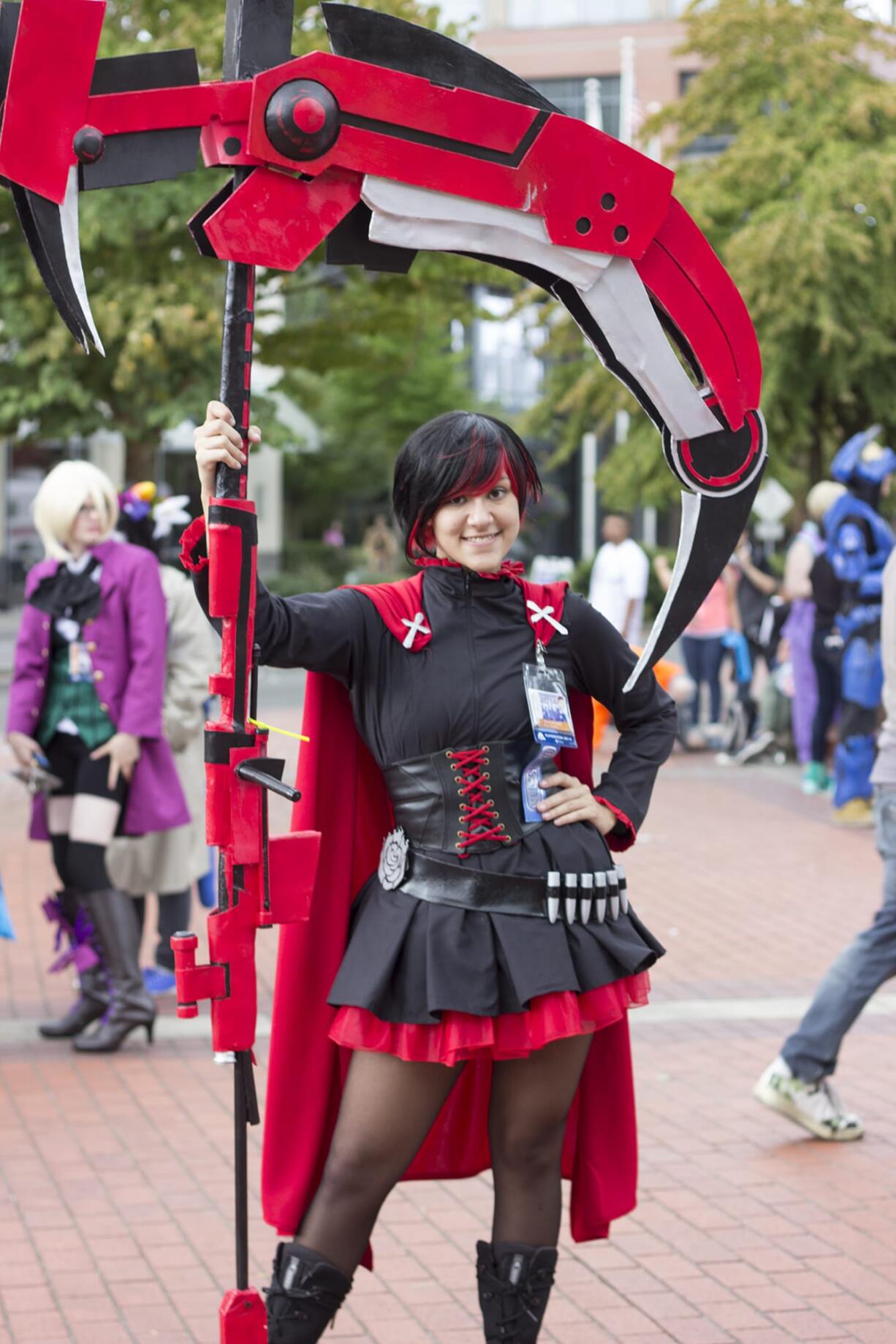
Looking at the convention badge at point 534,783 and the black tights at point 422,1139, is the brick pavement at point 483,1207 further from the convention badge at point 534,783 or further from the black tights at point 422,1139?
the convention badge at point 534,783

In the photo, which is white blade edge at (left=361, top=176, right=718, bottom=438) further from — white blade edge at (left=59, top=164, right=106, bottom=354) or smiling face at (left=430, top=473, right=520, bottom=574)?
white blade edge at (left=59, top=164, right=106, bottom=354)

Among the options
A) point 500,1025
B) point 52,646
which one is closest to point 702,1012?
point 52,646

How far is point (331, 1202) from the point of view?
303cm

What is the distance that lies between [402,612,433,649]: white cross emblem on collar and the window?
46154 millimetres

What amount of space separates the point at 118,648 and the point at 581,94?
148 ft

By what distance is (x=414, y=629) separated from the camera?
3117 millimetres

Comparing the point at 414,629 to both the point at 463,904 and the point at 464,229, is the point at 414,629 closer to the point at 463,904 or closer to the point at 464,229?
the point at 463,904

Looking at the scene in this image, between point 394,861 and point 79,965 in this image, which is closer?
point 394,861

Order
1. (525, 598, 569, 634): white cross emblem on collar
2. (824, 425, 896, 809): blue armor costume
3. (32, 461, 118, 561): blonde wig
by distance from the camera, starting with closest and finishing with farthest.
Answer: (525, 598, 569, 634): white cross emblem on collar
(32, 461, 118, 561): blonde wig
(824, 425, 896, 809): blue armor costume

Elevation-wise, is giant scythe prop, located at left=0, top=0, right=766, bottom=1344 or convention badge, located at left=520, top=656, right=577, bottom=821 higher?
giant scythe prop, located at left=0, top=0, right=766, bottom=1344

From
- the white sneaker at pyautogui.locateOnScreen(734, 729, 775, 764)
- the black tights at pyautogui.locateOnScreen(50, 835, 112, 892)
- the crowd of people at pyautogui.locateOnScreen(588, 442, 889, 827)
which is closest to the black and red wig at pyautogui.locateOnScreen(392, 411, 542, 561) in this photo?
the black tights at pyautogui.locateOnScreen(50, 835, 112, 892)

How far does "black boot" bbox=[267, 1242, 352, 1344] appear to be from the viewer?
2998 millimetres

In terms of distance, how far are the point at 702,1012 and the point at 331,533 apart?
36.2 metres

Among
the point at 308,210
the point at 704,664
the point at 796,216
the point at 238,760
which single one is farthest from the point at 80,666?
the point at 796,216
